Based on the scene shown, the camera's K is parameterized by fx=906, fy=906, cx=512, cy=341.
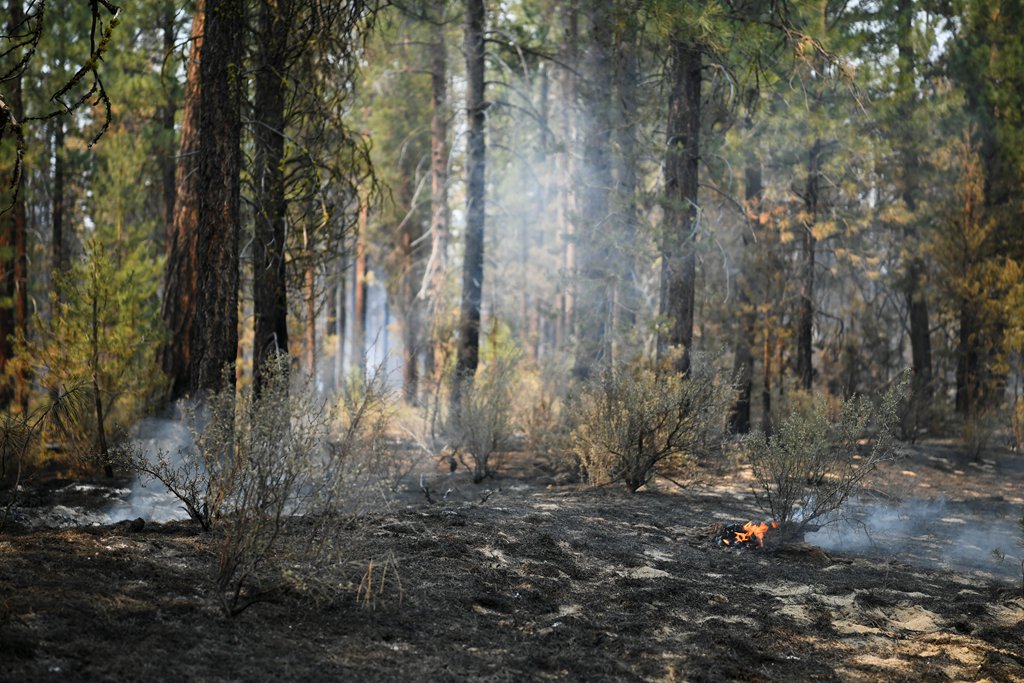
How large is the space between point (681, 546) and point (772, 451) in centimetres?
110

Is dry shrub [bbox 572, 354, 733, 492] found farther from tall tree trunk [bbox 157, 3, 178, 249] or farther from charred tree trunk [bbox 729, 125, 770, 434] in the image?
tall tree trunk [bbox 157, 3, 178, 249]

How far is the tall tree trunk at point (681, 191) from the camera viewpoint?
12109 millimetres

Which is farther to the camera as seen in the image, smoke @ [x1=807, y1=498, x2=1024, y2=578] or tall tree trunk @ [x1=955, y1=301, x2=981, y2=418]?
tall tree trunk @ [x1=955, y1=301, x2=981, y2=418]

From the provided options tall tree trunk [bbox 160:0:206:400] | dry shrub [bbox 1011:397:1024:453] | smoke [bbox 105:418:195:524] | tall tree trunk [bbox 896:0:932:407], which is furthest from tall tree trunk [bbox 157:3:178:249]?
dry shrub [bbox 1011:397:1024:453]

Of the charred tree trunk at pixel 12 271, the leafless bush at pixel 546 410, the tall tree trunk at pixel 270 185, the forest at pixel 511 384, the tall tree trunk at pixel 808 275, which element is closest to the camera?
the forest at pixel 511 384

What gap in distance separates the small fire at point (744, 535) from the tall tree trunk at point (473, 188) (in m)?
6.66

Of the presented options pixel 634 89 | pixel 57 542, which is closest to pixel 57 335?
pixel 57 542

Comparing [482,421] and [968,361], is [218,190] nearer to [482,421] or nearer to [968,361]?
[482,421]

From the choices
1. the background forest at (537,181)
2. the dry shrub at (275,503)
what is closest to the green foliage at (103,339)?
the background forest at (537,181)

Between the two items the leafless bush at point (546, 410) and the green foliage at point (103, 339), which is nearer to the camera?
the green foliage at point (103, 339)

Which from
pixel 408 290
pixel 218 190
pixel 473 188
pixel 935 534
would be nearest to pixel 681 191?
pixel 473 188

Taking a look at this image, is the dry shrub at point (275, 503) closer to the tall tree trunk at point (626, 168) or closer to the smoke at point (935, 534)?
the smoke at point (935, 534)

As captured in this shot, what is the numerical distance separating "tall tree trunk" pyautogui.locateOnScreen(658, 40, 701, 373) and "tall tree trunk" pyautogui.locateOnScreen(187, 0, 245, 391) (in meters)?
6.30

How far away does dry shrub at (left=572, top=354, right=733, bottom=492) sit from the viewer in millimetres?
8555
